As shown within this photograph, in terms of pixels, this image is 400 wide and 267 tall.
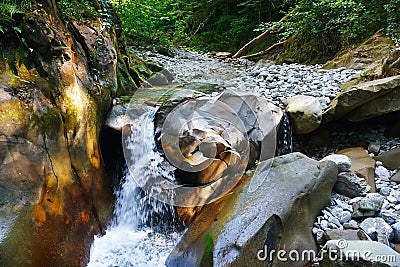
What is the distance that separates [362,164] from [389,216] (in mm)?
1239

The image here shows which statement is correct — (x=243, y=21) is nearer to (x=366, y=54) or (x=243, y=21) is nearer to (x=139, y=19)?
(x=139, y=19)

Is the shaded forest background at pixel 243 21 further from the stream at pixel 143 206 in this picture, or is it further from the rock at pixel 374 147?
the rock at pixel 374 147

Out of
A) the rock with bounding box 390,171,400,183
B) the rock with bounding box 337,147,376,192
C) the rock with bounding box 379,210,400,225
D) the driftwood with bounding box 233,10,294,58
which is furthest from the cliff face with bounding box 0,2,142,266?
the driftwood with bounding box 233,10,294,58

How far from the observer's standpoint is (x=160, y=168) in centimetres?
362

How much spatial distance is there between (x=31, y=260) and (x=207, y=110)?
8.43 ft

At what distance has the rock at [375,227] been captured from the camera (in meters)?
2.60

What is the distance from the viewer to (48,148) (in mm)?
2730

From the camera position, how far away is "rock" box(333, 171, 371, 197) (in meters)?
3.17

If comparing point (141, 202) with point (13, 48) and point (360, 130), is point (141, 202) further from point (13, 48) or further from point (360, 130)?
point (360, 130)

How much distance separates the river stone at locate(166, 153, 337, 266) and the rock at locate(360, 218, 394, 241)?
398 mm

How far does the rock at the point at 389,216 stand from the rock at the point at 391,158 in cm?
134

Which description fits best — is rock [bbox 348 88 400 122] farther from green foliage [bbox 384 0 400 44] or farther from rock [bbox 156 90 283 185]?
green foliage [bbox 384 0 400 44]

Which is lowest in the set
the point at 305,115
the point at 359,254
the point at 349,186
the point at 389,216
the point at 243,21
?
the point at 389,216

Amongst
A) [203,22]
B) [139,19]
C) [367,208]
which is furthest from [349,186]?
[203,22]
